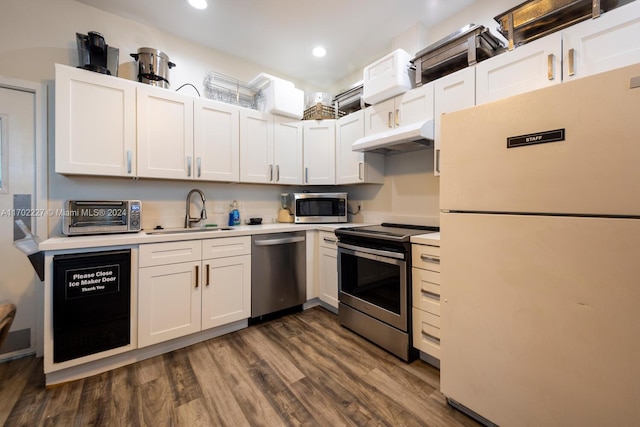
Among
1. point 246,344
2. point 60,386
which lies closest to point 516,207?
point 246,344

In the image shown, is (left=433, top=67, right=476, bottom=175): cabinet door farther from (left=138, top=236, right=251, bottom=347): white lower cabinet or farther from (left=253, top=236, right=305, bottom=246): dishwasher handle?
(left=138, top=236, right=251, bottom=347): white lower cabinet

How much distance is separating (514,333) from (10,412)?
2.70m

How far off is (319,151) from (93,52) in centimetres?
216

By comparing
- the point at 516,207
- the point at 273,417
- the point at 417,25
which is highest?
the point at 417,25

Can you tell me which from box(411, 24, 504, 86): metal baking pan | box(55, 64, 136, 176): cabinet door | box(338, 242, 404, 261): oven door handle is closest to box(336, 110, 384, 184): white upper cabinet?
box(411, 24, 504, 86): metal baking pan

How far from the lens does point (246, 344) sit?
2.16m

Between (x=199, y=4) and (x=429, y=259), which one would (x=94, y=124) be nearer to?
(x=199, y=4)

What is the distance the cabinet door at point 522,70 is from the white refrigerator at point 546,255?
2.14 ft

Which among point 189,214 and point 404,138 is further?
point 189,214

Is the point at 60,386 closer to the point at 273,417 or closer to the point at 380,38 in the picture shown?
the point at 273,417

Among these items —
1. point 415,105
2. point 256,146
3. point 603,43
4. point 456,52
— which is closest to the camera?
point 603,43

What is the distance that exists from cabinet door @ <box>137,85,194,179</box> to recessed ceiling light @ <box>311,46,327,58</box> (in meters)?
1.47

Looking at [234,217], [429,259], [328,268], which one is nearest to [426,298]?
[429,259]

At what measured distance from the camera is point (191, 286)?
6.90 ft
